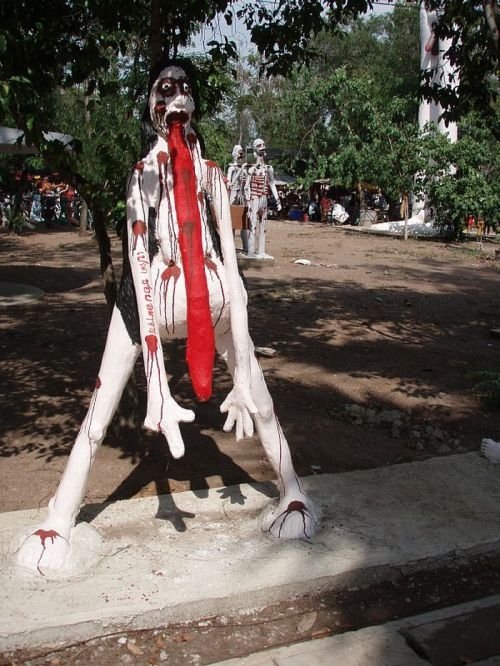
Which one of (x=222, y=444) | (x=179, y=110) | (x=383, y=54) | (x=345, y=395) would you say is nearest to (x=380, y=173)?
(x=345, y=395)

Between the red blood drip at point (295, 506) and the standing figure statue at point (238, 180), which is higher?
the standing figure statue at point (238, 180)

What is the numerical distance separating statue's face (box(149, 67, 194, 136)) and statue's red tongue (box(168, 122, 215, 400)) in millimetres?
75

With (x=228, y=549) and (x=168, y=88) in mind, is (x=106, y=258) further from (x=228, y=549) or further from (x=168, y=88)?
(x=228, y=549)

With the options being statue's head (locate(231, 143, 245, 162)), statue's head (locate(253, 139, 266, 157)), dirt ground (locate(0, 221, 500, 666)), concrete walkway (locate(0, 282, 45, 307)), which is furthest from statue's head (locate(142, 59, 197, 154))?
statue's head (locate(231, 143, 245, 162))

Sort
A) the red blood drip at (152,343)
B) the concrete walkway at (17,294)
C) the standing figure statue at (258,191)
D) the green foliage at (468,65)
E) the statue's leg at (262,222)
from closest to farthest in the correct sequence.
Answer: the red blood drip at (152,343) < the green foliage at (468,65) < the concrete walkway at (17,294) < the standing figure statue at (258,191) < the statue's leg at (262,222)

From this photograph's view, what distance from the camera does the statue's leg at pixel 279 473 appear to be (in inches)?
137

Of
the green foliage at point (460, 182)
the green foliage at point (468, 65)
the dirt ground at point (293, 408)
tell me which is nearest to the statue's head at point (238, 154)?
the dirt ground at point (293, 408)

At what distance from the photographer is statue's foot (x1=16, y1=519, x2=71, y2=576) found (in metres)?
3.23

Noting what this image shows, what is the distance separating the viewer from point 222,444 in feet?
16.8

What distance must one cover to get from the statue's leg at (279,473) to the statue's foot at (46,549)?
0.97 m

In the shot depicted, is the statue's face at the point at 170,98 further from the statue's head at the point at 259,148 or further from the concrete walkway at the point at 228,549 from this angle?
the statue's head at the point at 259,148

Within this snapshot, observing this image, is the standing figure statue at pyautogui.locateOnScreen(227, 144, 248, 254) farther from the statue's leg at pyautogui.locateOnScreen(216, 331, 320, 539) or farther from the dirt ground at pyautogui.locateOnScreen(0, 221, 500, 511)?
the statue's leg at pyautogui.locateOnScreen(216, 331, 320, 539)

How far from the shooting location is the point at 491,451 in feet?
14.9

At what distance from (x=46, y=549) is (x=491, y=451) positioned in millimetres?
2702
